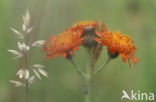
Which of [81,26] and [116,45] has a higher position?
[81,26]

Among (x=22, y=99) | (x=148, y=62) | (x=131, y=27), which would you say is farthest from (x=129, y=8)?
(x=22, y=99)

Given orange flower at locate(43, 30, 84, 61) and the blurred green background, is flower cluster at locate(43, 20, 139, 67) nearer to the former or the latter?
orange flower at locate(43, 30, 84, 61)

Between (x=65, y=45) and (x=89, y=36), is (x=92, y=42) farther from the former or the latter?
(x=65, y=45)

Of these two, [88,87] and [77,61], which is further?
[77,61]

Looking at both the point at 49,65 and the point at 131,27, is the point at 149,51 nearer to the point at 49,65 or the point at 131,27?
the point at 131,27

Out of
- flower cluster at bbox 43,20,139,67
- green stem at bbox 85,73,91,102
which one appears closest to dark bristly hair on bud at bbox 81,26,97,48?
flower cluster at bbox 43,20,139,67

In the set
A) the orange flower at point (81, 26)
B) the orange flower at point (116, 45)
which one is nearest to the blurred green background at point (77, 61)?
the orange flower at point (81, 26)

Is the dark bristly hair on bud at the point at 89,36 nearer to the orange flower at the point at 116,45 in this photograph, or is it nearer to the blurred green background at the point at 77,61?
the orange flower at the point at 116,45

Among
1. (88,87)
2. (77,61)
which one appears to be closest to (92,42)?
(88,87)
